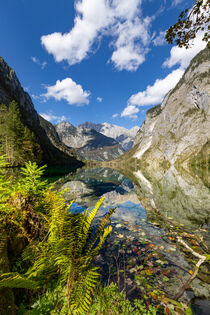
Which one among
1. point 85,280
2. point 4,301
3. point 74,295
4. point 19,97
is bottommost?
point 74,295

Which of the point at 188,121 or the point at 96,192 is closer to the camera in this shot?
the point at 96,192

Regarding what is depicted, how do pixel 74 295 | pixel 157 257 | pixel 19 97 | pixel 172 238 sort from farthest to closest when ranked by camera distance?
pixel 19 97 < pixel 172 238 < pixel 157 257 < pixel 74 295

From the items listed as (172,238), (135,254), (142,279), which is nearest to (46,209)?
(142,279)

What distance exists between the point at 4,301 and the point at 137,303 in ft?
10.1

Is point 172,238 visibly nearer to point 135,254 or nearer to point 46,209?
point 135,254

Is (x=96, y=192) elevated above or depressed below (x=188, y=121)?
below

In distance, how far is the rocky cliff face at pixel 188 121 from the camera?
77312 mm

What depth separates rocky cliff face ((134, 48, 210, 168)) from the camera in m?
77.3

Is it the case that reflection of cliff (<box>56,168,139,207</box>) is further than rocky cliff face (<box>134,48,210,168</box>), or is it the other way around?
rocky cliff face (<box>134,48,210,168</box>)

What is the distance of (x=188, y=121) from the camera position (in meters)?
87.9

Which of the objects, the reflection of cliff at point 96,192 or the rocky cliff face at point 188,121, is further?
the rocky cliff face at point 188,121

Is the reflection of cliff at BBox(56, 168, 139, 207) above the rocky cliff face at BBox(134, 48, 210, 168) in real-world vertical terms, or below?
below

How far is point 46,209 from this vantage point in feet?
13.5

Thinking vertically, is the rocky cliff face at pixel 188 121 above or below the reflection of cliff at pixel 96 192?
above
